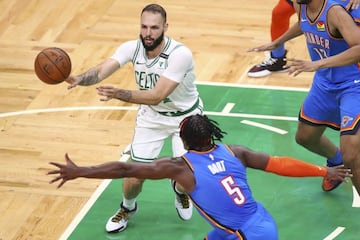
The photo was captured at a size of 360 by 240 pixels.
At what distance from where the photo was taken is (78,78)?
920 cm

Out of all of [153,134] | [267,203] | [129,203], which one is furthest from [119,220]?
[267,203]

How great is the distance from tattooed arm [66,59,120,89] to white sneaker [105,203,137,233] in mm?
1340

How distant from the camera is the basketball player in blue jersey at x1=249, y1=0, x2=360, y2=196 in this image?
29.7 ft

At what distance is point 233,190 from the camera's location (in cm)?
775

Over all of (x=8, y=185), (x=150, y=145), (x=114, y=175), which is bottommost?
(x=8, y=185)

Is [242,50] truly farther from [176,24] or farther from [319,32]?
[319,32]

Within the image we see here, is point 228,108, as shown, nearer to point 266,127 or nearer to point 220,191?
point 266,127

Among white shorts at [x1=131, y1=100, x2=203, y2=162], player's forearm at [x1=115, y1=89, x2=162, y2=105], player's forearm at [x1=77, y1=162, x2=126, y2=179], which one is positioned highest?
player's forearm at [x1=77, y1=162, x2=126, y2=179]

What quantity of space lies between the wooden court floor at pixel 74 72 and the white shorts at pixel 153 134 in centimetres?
109

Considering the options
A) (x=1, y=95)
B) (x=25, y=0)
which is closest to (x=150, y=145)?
(x=1, y=95)

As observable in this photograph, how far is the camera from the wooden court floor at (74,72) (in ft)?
34.2

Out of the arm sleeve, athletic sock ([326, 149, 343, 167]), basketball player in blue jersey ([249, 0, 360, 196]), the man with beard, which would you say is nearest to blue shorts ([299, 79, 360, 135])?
basketball player in blue jersey ([249, 0, 360, 196])

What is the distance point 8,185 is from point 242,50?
441 centimetres

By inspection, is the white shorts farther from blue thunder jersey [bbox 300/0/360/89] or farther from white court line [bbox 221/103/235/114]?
white court line [bbox 221/103/235/114]
